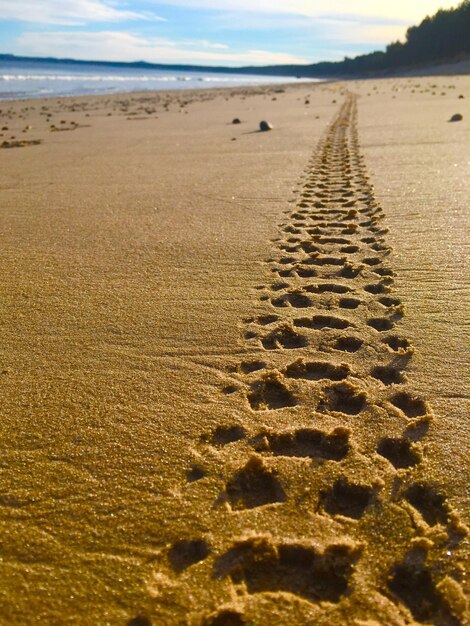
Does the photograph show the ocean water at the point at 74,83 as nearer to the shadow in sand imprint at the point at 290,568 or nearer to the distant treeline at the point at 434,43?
the distant treeline at the point at 434,43

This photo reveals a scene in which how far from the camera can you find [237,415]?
155 centimetres

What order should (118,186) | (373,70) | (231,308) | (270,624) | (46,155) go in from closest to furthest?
(270,624), (231,308), (118,186), (46,155), (373,70)

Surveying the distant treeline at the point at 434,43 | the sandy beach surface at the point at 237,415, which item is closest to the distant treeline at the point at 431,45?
the distant treeline at the point at 434,43

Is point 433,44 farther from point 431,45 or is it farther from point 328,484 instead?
point 328,484

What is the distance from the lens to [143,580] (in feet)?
3.53

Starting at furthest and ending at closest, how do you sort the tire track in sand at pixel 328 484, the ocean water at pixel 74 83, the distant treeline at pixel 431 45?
the distant treeline at pixel 431 45
the ocean water at pixel 74 83
the tire track in sand at pixel 328 484

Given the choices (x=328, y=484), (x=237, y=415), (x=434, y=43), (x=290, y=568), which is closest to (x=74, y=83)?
(x=237, y=415)

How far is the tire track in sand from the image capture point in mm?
1044

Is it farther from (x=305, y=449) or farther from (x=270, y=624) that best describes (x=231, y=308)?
(x=270, y=624)

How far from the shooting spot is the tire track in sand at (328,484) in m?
1.04

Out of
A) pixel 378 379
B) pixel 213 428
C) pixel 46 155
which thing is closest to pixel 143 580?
pixel 213 428

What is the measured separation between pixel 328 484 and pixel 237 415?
1.15 feet

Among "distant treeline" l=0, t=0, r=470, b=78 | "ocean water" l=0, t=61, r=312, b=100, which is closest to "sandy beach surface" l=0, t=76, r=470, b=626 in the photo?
"ocean water" l=0, t=61, r=312, b=100

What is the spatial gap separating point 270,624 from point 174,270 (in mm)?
1827
